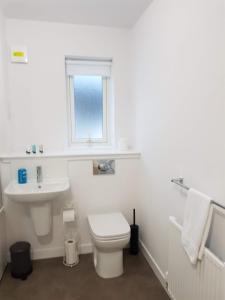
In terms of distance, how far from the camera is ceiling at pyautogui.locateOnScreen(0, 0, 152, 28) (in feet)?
6.75

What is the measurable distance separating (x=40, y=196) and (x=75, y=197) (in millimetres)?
519

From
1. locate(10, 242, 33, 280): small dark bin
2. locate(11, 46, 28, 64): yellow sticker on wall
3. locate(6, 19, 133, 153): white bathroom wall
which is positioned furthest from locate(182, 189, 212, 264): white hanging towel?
locate(11, 46, 28, 64): yellow sticker on wall

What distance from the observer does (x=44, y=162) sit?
7.84 feet

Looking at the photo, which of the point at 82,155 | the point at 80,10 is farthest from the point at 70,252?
the point at 80,10

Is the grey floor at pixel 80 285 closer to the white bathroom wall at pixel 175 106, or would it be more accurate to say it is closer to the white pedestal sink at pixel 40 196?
the white bathroom wall at pixel 175 106

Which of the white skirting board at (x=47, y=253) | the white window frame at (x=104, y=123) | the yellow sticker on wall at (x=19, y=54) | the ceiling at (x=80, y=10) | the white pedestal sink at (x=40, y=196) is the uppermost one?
the ceiling at (x=80, y=10)

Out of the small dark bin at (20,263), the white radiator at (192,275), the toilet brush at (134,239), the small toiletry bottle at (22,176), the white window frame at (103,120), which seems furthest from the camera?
the white window frame at (103,120)

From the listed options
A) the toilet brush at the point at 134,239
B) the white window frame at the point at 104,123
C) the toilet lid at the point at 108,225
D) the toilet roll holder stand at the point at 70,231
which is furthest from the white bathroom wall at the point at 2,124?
the toilet brush at the point at 134,239

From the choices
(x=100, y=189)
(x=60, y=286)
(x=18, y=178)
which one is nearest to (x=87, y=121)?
(x=100, y=189)

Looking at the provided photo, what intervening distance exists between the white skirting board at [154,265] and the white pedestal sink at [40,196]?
3.27ft

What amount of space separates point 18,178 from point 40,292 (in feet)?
3.33

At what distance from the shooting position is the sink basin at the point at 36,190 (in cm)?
201

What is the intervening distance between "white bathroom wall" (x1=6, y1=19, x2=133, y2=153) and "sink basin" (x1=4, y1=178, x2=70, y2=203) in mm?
432

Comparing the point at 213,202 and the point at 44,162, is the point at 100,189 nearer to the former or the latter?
the point at 44,162
